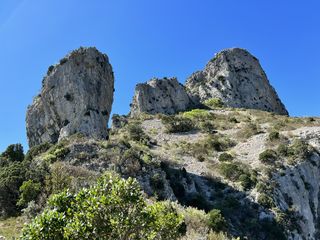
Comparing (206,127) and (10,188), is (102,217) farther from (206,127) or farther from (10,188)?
(206,127)

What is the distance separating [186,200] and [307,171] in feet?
56.8

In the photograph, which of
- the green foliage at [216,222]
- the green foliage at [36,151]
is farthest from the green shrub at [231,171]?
the green foliage at [36,151]

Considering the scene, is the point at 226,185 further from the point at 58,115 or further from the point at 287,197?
the point at 58,115

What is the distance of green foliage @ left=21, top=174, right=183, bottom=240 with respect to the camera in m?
9.44

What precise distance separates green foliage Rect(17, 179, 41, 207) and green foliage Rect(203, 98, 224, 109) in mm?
62366

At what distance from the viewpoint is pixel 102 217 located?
32.5ft

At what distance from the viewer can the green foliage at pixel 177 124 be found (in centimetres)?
6050

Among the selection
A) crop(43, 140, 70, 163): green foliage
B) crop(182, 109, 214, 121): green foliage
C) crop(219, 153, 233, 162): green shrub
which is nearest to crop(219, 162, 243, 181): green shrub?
crop(219, 153, 233, 162): green shrub

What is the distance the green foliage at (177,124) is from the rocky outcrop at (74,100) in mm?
14017

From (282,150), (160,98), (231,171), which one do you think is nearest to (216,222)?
(231,171)

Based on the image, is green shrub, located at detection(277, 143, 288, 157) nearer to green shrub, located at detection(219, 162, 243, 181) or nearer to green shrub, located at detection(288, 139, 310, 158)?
green shrub, located at detection(288, 139, 310, 158)

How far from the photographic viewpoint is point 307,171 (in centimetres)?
4288

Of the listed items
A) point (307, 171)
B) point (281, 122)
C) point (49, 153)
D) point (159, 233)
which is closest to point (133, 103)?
point (281, 122)

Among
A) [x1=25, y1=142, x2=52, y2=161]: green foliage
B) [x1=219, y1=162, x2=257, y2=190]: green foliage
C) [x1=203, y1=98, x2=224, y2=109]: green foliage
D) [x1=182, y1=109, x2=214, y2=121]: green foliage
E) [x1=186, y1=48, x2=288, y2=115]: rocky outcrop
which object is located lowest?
[x1=219, y1=162, x2=257, y2=190]: green foliage
